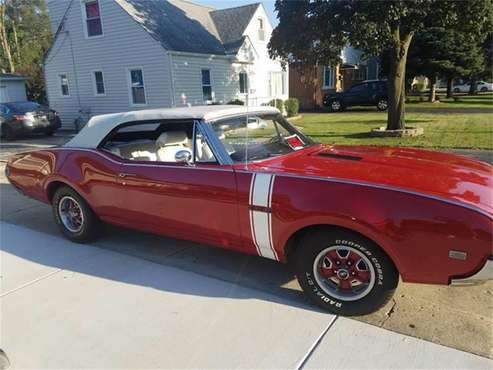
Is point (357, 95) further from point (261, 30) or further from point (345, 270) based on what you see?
point (345, 270)

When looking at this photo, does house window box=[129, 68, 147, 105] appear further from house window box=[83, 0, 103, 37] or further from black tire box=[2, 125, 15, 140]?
black tire box=[2, 125, 15, 140]

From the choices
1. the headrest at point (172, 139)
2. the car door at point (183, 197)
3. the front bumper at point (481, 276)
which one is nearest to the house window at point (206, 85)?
the headrest at point (172, 139)

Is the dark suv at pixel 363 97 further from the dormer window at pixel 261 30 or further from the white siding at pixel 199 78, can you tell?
the white siding at pixel 199 78

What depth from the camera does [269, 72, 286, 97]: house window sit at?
22852mm

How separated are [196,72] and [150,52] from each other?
204 cm

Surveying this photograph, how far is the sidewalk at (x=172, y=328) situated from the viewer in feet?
8.61

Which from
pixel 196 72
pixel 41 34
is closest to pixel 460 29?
pixel 196 72

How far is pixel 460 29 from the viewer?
11.6m

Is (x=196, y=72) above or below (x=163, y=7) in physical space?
below

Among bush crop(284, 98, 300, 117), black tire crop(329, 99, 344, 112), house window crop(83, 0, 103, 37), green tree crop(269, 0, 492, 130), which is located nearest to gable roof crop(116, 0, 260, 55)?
house window crop(83, 0, 103, 37)

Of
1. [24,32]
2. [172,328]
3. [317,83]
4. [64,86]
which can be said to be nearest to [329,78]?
[317,83]

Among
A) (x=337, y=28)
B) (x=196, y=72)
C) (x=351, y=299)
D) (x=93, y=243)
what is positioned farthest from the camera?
(x=196, y=72)

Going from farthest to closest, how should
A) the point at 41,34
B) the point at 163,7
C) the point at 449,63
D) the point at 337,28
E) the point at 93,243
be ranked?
the point at 41,34 < the point at 449,63 < the point at 163,7 < the point at 337,28 < the point at 93,243

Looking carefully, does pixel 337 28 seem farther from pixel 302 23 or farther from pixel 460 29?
pixel 460 29
